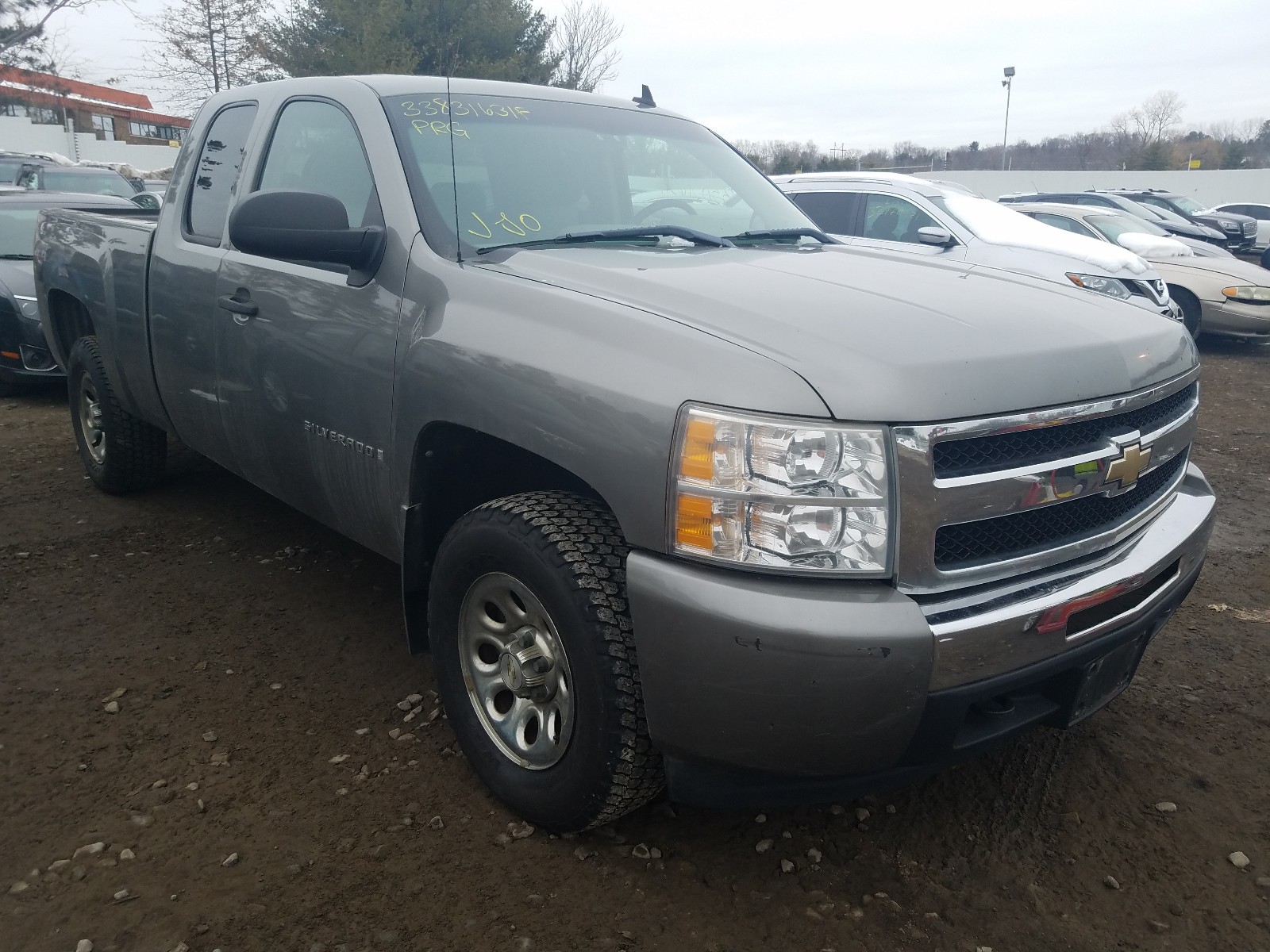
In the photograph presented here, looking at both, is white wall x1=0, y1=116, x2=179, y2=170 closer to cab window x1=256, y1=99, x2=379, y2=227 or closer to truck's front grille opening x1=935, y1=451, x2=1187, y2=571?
cab window x1=256, y1=99, x2=379, y2=227

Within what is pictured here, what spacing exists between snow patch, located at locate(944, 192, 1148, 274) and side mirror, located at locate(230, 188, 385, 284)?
20.8ft

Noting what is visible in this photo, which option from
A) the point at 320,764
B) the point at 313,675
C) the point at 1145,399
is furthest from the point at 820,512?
the point at 313,675

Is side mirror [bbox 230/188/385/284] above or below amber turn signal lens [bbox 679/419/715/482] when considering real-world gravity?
above

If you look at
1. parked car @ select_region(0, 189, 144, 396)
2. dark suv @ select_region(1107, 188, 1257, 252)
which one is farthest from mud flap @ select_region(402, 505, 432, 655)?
dark suv @ select_region(1107, 188, 1257, 252)

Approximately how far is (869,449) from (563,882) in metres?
1.25

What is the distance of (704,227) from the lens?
3.24 meters

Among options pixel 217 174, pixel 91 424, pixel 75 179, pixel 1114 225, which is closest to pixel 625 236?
pixel 217 174

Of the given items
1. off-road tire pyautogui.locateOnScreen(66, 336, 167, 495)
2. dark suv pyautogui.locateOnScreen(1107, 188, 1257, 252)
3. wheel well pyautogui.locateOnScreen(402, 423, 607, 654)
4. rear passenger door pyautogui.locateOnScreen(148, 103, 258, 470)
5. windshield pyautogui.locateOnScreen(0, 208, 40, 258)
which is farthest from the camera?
dark suv pyautogui.locateOnScreen(1107, 188, 1257, 252)

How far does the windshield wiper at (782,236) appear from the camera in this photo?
3227 millimetres

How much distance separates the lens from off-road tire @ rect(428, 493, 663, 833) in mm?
2107

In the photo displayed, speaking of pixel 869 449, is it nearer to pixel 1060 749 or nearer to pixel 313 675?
pixel 1060 749

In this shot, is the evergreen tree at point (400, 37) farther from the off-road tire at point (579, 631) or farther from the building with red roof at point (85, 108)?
the off-road tire at point (579, 631)

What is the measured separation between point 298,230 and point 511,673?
1291 mm

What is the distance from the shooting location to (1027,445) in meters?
2.08
